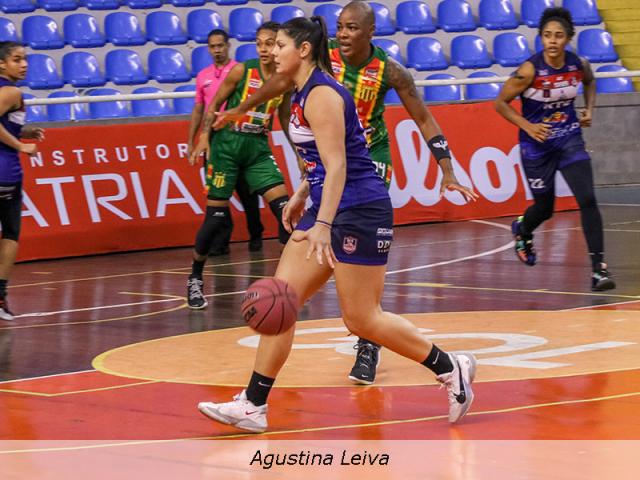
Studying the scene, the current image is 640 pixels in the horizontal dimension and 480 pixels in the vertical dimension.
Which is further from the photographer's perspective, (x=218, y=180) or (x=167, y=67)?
(x=167, y=67)

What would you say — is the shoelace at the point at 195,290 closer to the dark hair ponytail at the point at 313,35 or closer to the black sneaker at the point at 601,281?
the black sneaker at the point at 601,281

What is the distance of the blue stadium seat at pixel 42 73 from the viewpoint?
20531mm

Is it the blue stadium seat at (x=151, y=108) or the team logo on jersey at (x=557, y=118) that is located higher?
the team logo on jersey at (x=557, y=118)

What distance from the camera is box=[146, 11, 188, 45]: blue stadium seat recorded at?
73.6 ft

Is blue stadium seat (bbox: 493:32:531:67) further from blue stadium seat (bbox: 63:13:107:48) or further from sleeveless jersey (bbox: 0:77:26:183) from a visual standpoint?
sleeveless jersey (bbox: 0:77:26:183)

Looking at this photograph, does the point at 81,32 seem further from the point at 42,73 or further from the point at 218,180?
the point at 218,180

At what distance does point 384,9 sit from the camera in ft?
80.8

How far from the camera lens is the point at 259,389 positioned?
292 inches

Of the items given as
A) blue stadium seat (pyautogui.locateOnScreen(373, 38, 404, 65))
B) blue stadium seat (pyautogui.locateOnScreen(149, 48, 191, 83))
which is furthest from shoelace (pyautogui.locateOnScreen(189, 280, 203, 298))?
blue stadium seat (pyautogui.locateOnScreen(373, 38, 404, 65))

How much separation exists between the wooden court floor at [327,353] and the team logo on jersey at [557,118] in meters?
1.46

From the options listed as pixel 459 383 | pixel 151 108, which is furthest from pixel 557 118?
pixel 151 108

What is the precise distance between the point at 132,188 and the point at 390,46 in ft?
24.5

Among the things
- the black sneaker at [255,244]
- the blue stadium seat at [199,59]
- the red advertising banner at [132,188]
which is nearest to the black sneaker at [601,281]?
the black sneaker at [255,244]

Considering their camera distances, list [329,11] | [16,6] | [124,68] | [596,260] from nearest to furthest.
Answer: [596,260], [124,68], [16,6], [329,11]
